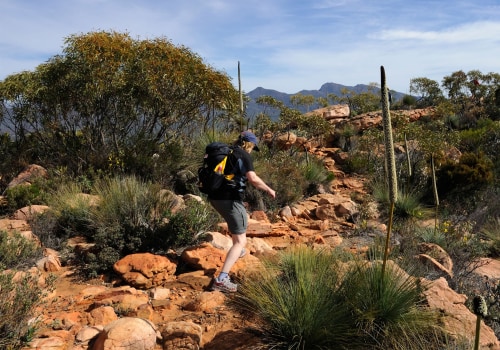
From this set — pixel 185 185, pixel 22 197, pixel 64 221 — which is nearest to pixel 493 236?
pixel 185 185

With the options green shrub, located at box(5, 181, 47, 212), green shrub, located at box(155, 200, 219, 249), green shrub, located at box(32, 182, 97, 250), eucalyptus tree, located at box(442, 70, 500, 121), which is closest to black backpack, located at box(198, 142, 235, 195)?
green shrub, located at box(155, 200, 219, 249)

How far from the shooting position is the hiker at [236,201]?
4.38 metres

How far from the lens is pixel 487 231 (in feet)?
25.7

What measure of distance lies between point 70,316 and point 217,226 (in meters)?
2.93

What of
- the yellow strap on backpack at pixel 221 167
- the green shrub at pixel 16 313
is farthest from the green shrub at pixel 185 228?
the green shrub at pixel 16 313

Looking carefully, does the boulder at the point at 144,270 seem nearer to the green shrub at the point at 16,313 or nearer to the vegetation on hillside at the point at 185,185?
the vegetation on hillside at the point at 185,185

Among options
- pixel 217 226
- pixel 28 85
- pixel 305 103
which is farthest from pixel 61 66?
pixel 305 103

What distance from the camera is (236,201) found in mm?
4520

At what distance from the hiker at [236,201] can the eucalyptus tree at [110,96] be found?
494 centimetres

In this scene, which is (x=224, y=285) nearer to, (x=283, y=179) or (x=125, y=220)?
(x=125, y=220)

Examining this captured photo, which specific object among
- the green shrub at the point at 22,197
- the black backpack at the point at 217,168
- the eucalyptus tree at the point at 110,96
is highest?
the eucalyptus tree at the point at 110,96

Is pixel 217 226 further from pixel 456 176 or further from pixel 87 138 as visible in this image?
pixel 456 176

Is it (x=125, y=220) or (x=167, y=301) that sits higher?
(x=125, y=220)

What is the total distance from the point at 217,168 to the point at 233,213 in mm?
549
